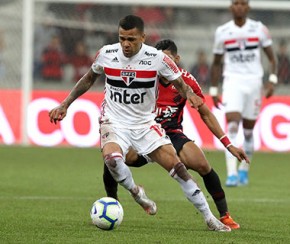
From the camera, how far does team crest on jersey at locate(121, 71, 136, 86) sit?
891cm

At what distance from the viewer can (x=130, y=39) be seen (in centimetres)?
879

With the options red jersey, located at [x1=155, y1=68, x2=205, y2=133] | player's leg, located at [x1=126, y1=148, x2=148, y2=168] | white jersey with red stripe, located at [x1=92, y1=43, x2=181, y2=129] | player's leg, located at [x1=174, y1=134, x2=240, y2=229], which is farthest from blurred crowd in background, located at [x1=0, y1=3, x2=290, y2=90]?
white jersey with red stripe, located at [x1=92, y1=43, x2=181, y2=129]

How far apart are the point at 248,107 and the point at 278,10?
27.0 feet

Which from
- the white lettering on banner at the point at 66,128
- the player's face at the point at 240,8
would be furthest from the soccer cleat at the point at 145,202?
the white lettering on banner at the point at 66,128

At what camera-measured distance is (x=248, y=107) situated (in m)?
14.3

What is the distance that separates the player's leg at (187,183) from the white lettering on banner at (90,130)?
1121cm

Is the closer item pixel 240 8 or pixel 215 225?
pixel 215 225

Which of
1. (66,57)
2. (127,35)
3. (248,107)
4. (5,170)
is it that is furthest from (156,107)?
(66,57)

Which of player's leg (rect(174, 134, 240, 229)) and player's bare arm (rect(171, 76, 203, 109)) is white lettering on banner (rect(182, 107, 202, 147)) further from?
player's bare arm (rect(171, 76, 203, 109))

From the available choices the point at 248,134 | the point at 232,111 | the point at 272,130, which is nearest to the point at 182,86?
the point at 232,111

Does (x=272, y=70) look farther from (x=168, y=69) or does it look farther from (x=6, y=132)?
(x=6, y=132)

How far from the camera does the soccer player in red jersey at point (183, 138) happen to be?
9.16m

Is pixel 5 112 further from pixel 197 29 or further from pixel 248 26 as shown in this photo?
pixel 248 26

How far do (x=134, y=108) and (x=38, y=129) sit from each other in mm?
11455
